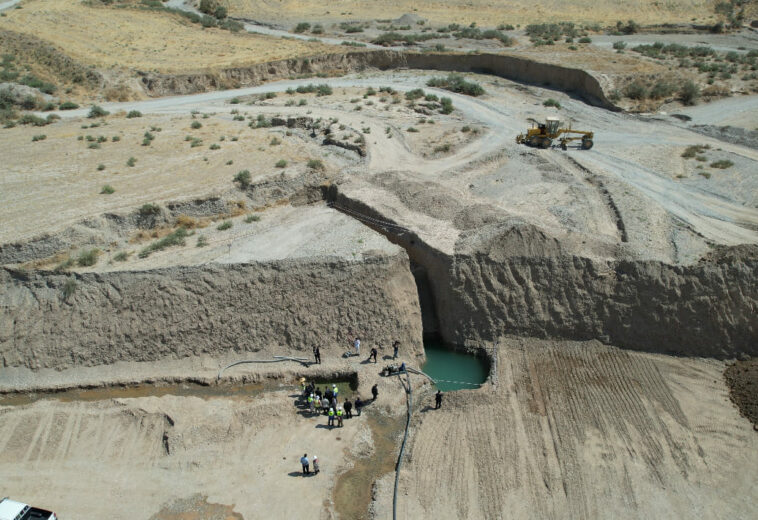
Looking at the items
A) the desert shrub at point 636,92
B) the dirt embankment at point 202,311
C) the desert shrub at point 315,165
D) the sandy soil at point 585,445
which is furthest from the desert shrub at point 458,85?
the sandy soil at point 585,445

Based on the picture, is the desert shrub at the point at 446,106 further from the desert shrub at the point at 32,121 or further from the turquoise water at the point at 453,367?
the desert shrub at the point at 32,121

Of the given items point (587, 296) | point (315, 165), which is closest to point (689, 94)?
point (587, 296)

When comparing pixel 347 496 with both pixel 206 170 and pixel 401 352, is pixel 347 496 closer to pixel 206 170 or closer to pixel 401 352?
pixel 401 352

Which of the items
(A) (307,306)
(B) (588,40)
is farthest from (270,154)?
(B) (588,40)

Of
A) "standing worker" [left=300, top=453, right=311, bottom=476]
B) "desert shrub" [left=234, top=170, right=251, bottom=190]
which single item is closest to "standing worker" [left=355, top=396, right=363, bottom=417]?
"standing worker" [left=300, top=453, right=311, bottom=476]

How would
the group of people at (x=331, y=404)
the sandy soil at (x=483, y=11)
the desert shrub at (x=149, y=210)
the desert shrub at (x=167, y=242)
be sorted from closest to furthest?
the group of people at (x=331, y=404), the desert shrub at (x=167, y=242), the desert shrub at (x=149, y=210), the sandy soil at (x=483, y=11)

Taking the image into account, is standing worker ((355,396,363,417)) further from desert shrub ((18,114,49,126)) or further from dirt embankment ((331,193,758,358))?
desert shrub ((18,114,49,126))
